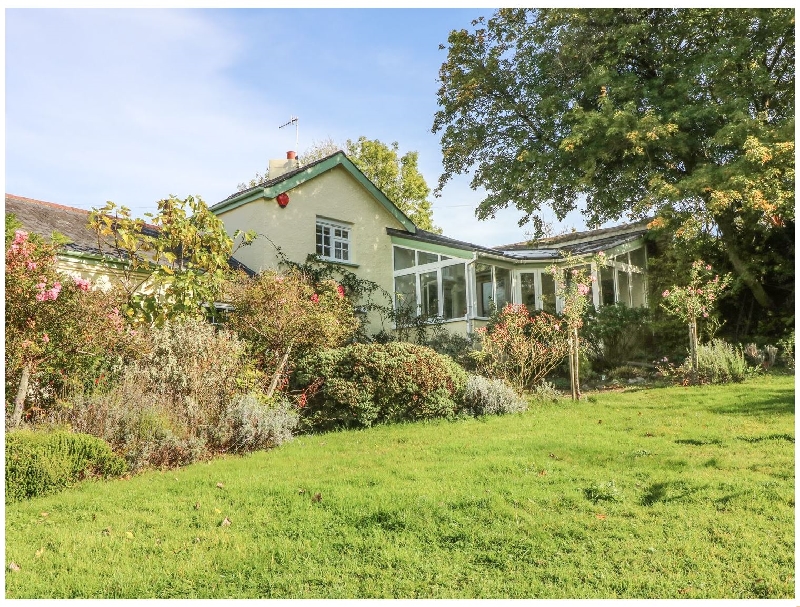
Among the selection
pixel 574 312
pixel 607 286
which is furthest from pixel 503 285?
pixel 574 312

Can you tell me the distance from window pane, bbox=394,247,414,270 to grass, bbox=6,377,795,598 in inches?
453

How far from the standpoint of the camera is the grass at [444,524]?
4660 millimetres

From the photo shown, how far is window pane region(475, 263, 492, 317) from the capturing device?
18.8m

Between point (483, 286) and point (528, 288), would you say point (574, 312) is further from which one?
point (528, 288)

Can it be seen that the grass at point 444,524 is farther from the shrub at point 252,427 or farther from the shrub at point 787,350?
the shrub at point 787,350

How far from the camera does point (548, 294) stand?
66.4 feet

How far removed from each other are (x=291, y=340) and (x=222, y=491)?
193 inches

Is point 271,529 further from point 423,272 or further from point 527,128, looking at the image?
point 527,128

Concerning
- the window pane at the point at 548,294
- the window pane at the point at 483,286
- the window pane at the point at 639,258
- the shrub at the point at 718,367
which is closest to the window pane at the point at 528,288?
the window pane at the point at 548,294

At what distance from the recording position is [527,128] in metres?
21.4

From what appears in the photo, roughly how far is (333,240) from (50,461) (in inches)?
512

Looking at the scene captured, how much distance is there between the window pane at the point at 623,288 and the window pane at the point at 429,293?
23.5 ft

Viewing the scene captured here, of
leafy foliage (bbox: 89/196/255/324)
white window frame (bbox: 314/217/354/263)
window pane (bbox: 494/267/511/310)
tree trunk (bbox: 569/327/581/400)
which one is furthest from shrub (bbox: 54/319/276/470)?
window pane (bbox: 494/267/511/310)

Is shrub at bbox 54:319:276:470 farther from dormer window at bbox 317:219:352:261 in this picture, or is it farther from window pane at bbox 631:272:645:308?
window pane at bbox 631:272:645:308
